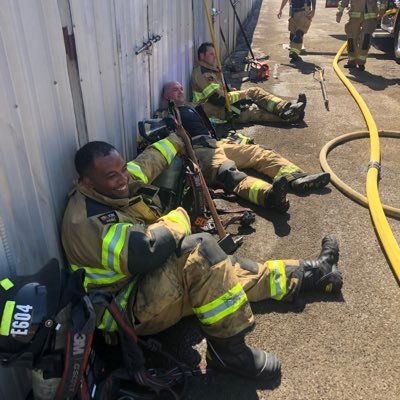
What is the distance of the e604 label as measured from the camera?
5.77 feet

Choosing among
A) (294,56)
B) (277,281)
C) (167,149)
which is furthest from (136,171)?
(294,56)

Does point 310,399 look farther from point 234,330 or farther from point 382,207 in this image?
point 382,207

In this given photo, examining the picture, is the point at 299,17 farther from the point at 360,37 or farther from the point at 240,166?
the point at 240,166

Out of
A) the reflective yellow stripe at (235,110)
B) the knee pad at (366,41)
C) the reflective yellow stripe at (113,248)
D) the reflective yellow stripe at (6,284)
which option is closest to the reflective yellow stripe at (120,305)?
the reflective yellow stripe at (113,248)

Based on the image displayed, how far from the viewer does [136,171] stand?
11.3ft

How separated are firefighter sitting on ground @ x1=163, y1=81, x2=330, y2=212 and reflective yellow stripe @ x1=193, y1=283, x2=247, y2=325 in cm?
184

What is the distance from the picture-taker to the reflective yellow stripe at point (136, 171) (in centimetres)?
342

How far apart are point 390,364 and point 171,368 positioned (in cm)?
139

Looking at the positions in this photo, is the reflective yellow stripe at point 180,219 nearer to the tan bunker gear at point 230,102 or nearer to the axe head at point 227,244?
the axe head at point 227,244

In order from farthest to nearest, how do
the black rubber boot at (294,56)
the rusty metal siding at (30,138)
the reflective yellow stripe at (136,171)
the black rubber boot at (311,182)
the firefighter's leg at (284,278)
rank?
the black rubber boot at (294,56)
the black rubber boot at (311,182)
the reflective yellow stripe at (136,171)
the firefighter's leg at (284,278)
the rusty metal siding at (30,138)

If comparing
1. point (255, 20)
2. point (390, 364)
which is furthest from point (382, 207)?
point (255, 20)

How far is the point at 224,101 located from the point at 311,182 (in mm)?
2151

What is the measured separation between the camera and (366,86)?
28.0 feet

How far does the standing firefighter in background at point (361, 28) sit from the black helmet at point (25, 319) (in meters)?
9.23
